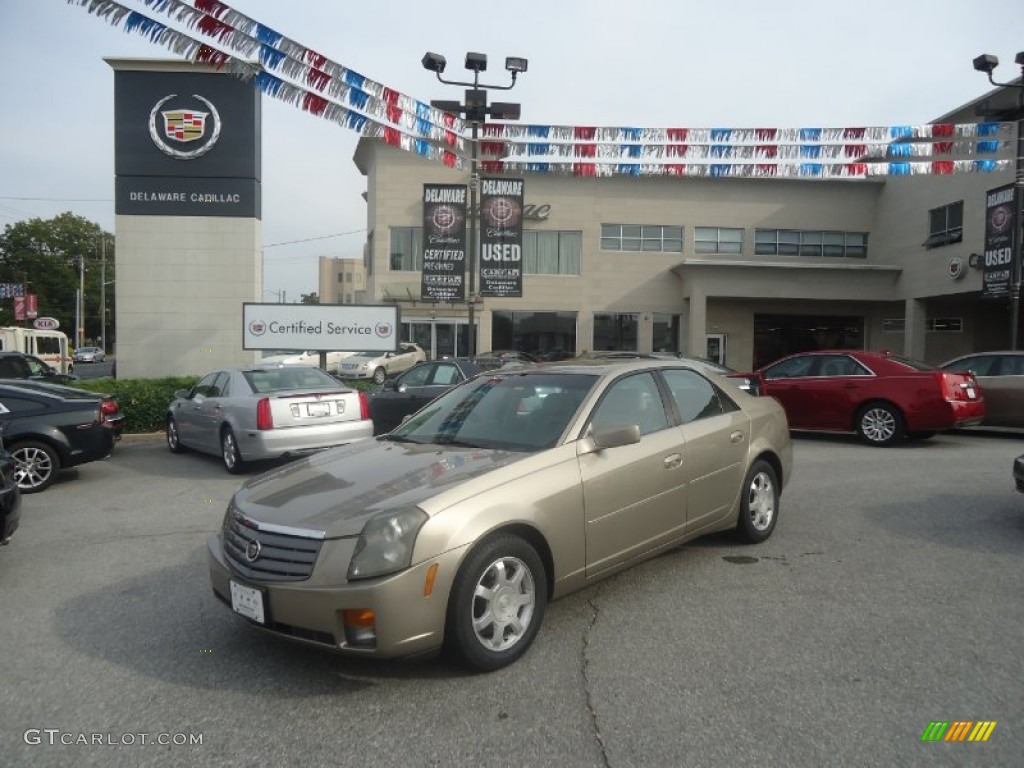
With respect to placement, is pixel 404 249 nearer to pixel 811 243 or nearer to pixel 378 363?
pixel 378 363

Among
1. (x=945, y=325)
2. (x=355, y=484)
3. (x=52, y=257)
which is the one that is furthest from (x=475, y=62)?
(x=52, y=257)

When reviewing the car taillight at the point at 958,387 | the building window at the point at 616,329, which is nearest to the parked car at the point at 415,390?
the car taillight at the point at 958,387

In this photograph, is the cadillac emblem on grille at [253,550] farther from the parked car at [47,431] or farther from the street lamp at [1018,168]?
the street lamp at [1018,168]

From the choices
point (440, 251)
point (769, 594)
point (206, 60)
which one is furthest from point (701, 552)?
point (440, 251)

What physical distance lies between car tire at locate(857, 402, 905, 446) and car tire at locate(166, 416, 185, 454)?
10551 millimetres

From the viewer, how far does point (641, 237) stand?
32.6m

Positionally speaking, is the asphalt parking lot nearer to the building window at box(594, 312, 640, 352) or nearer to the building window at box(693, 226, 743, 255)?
the building window at box(594, 312, 640, 352)

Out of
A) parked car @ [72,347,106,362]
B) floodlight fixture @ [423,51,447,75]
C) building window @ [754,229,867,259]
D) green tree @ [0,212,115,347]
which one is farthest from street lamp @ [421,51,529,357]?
green tree @ [0,212,115,347]

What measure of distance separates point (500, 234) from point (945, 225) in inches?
757

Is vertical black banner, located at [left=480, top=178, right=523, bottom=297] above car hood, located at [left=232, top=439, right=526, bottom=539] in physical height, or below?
above

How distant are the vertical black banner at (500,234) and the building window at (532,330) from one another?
50.8 ft

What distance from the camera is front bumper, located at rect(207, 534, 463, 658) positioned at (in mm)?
3152

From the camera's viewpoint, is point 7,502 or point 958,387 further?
point 958,387

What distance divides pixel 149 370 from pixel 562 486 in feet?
58.7
